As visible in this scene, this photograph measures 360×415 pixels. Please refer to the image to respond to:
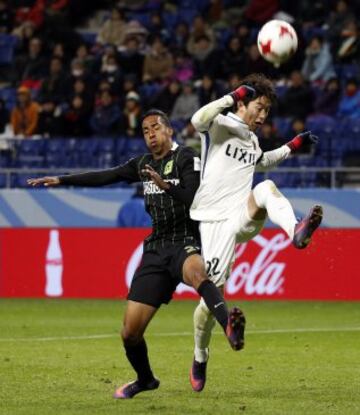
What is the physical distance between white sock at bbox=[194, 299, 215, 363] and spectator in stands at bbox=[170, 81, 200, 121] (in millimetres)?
12554

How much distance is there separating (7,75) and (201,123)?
1674cm

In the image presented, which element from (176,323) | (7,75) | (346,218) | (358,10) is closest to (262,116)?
(176,323)

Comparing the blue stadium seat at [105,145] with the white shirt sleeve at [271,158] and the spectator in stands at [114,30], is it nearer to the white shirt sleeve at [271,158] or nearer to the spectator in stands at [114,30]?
the spectator in stands at [114,30]

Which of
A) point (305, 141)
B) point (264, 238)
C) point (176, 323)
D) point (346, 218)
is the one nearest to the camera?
point (305, 141)

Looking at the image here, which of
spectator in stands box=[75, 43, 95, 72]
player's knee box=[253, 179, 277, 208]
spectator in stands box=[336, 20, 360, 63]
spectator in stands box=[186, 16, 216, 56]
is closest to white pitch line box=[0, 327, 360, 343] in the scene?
player's knee box=[253, 179, 277, 208]

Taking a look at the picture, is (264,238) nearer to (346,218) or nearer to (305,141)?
(346,218)

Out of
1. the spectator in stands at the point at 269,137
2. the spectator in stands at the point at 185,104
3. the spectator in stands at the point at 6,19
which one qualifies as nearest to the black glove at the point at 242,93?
the spectator in stands at the point at 269,137

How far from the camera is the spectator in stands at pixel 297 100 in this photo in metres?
21.0

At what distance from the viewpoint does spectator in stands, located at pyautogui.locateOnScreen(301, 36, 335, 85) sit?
22047 millimetres

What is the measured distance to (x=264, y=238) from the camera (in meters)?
17.2

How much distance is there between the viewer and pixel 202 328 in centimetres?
920

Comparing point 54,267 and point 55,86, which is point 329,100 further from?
point 54,267

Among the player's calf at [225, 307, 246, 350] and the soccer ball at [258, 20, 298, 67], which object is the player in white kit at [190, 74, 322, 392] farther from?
the player's calf at [225, 307, 246, 350]

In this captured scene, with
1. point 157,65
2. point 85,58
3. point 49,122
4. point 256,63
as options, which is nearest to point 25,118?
point 49,122
